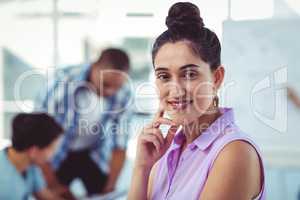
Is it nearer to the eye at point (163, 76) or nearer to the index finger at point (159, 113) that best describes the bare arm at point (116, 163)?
the index finger at point (159, 113)

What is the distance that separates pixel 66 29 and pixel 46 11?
122mm

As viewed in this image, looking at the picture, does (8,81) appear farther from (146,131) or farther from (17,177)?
(146,131)

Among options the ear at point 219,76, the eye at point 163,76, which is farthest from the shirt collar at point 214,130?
the eye at point 163,76

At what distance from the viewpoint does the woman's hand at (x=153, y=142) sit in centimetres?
169

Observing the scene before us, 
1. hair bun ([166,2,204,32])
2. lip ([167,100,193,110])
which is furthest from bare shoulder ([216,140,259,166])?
hair bun ([166,2,204,32])

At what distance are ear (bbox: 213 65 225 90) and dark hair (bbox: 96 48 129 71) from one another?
38 cm

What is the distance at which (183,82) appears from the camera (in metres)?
1.61

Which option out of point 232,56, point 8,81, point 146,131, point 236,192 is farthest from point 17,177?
point 232,56

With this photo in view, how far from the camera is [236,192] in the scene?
1.50 m

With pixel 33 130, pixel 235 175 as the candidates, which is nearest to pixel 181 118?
pixel 235 175

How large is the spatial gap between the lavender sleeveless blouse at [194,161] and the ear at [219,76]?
11 cm

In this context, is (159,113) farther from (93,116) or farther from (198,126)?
(93,116)

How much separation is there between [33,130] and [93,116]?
0.29 m

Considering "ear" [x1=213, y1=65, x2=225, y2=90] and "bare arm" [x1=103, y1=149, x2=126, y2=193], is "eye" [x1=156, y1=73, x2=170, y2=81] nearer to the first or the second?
"ear" [x1=213, y1=65, x2=225, y2=90]
